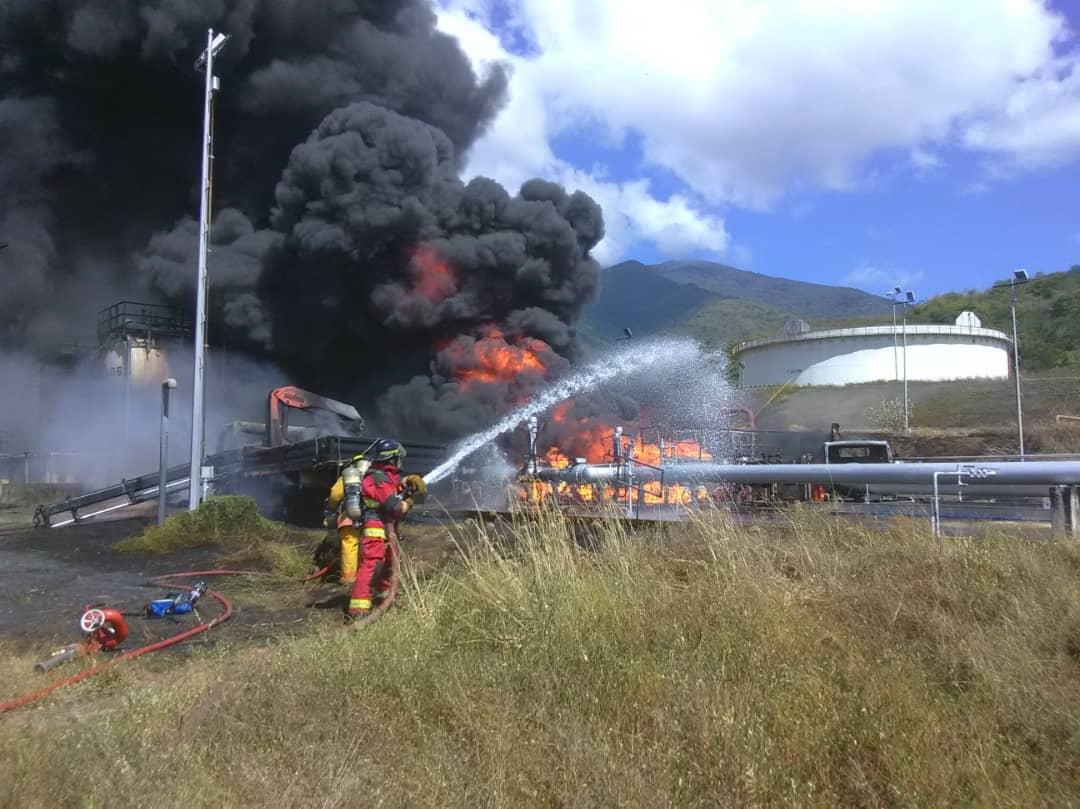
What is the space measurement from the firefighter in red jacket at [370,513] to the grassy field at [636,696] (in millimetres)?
1523

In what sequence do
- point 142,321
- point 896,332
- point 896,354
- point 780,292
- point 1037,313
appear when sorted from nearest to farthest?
point 142,321 → point 896,332 → point 896,354 → point 1037,313 → point 780,292

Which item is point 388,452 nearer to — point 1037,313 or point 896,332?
point 896,332

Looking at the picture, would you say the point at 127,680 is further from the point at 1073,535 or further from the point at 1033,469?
the point at 1033,469

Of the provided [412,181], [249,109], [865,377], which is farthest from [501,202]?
[865,377]

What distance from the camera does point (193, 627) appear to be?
23.3 ft

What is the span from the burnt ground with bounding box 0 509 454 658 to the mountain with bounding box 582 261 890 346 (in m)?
49.3

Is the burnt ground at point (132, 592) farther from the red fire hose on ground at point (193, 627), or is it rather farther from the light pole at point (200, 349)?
the light pole at point (200, 349)

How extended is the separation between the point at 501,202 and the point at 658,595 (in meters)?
20.7

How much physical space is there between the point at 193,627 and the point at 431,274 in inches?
Result: 679

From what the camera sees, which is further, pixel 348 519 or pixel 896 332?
pixel 896 332

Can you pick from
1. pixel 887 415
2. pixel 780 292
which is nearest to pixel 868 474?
pixel 887 415

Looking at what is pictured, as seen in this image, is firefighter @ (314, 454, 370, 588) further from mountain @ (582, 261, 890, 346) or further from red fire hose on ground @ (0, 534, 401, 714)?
mountain @ (582, 261, 890, 346)

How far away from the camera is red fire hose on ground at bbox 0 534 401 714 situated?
4.73 m

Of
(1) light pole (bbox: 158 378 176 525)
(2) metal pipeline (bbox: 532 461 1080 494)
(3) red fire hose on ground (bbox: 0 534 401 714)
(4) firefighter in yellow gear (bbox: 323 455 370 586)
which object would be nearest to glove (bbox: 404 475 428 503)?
(4) firefighter in yellow gear (bbox: 323 455 370 586)
